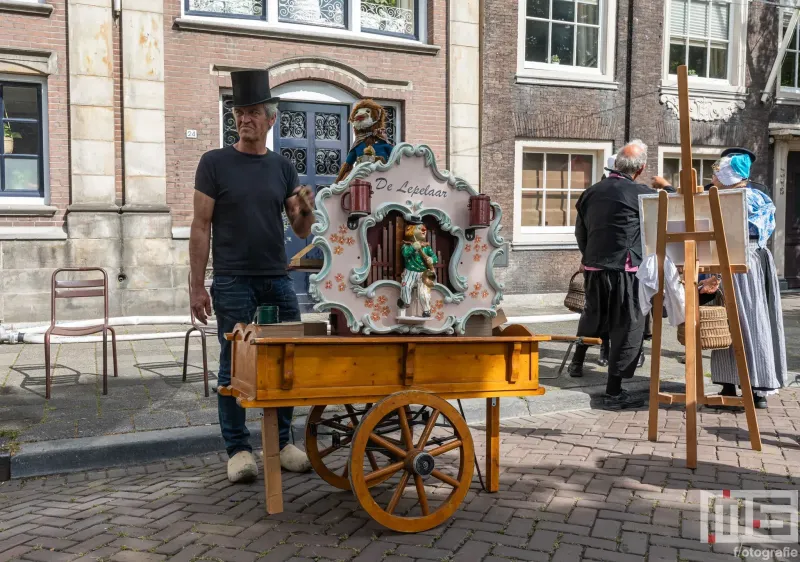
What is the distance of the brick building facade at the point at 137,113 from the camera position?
9.85m

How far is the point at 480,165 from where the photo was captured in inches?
484

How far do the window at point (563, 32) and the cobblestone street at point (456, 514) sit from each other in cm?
903

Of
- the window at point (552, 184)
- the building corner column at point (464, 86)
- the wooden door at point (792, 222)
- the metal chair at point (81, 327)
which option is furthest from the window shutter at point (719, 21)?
the metal chair at point (81, 327)

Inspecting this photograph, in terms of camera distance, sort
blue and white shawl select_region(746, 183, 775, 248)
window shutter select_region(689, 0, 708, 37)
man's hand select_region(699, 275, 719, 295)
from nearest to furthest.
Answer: man's hand select_region(699, 275, 719, 295)
blue and white shawl select_region(746, 183, 775, 248)
window shutter select_region(689, 0, 708, 37)

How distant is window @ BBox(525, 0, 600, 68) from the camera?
1269 cm

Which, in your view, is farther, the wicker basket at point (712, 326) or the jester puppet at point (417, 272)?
the wicker basket at point (712, 326)

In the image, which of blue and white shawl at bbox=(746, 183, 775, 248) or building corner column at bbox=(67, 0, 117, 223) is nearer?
blue and white shawl at bbox=(746, 183, 775, 248)

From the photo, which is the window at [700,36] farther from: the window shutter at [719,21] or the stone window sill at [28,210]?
the stone window sill at [28,210]

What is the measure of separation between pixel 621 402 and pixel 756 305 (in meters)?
1.22

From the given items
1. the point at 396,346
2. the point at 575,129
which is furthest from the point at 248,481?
the point at 575,129

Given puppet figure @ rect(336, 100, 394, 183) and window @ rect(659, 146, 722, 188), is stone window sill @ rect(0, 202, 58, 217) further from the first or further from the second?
window @ rect(659, 146, 722, 188)

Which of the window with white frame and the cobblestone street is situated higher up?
the window with white frame

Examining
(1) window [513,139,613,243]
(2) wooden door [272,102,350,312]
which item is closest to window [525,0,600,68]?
(1) window [513,139,613,243]

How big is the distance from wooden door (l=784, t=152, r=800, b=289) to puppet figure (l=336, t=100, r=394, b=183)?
525 inches
